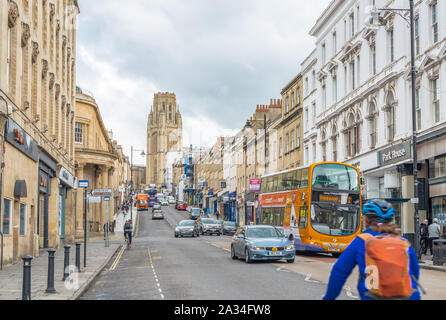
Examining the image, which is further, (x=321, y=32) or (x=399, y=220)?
(x=321, y=32)

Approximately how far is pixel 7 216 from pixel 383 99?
21502 millimetres

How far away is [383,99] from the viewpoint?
34.4 metres

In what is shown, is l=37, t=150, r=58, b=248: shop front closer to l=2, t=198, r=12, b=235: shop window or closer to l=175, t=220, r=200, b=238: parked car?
l=2, t=198, r=12, b=235: shop window

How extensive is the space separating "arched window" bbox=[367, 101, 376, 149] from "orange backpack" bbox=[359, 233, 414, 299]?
32.1 metres

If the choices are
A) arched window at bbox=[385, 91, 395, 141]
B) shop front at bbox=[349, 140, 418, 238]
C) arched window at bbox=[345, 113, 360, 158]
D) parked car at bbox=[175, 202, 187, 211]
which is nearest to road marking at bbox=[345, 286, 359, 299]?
shop front at bbox=[349, 140, 418, 238]

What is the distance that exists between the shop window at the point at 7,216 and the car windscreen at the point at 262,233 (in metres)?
8.52

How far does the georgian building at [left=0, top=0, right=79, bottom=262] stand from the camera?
20.7m

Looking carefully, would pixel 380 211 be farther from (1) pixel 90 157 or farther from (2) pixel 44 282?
(1) pixel 90 157

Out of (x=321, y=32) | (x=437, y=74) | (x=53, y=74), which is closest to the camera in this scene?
(x=437, y=74)

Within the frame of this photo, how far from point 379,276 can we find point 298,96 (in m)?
49.4

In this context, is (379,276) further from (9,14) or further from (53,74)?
(53,74)

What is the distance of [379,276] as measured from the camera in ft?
15.6

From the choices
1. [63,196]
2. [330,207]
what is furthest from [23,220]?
[63,196]
